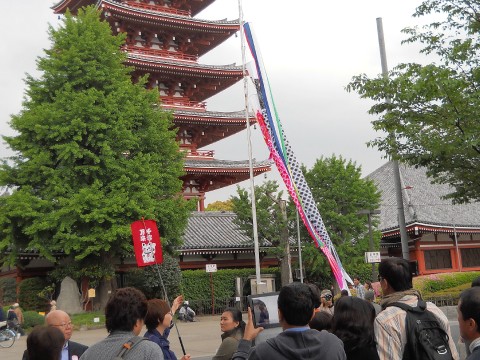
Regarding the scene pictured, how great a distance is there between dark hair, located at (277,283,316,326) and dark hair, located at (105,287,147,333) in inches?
37.2

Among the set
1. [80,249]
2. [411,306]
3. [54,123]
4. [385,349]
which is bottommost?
[385,349]

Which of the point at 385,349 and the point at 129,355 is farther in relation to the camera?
the point at 385,349

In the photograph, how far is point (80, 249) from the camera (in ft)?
82.6

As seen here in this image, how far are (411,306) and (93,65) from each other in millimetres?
24263

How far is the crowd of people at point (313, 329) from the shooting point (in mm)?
3410

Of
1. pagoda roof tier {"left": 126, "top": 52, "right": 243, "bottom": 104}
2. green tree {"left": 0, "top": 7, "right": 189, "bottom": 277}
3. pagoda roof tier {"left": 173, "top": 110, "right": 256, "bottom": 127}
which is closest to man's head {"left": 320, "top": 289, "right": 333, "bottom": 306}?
green tree {"left": 0, "top": 7, "right": 189, "bottom": 277}

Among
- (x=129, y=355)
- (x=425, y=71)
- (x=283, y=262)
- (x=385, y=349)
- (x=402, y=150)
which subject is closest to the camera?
(x=129, y=355)

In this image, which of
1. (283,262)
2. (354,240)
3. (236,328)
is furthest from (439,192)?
(236,328)

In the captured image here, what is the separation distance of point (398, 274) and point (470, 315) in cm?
99

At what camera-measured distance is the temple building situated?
3484cm

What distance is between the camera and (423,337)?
398cm

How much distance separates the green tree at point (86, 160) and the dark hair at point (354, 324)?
20936 mm

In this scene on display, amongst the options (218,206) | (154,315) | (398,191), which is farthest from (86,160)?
(218,206)

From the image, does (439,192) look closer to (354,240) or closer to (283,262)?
(354,240)
